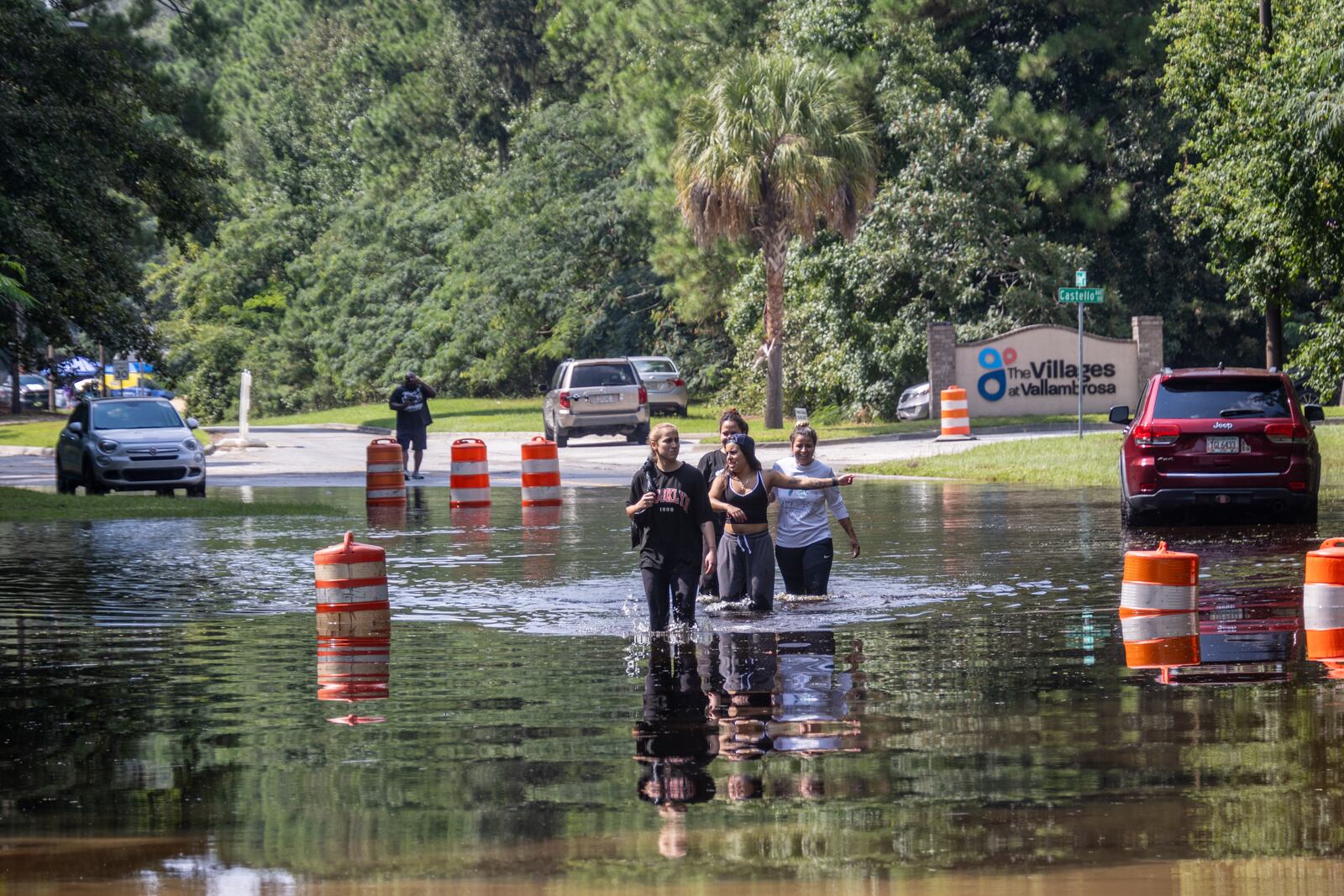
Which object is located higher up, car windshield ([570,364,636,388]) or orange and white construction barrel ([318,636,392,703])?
car windshield ([570,364,636,388])

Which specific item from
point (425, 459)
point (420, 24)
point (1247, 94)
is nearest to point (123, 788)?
point (1247, 94)

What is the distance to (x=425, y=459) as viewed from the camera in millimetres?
36625

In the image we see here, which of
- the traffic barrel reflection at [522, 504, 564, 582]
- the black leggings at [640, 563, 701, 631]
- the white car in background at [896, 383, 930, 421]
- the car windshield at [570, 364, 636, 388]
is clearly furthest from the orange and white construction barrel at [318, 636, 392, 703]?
the white car in background at [896, 383, 930, 421]

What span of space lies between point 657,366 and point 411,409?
2294cm

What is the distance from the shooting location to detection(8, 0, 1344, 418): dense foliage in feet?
90.8

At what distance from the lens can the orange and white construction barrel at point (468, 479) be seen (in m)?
24.5

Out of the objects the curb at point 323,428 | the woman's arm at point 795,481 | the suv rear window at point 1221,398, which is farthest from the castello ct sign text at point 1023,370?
the woman's arm at point 795,481

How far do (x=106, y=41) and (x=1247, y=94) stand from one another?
58.8 feet

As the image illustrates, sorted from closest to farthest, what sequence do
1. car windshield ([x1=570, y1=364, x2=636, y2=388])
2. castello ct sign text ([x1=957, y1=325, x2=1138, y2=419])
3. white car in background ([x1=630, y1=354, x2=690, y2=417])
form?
car windshield ([x1=570, y1=364, x2=636, y2=388])
castello ct sign text ([x1=957, y1=325, x2=1138, y2=419])
white car in background ([x1=630, y1=354, x2=690, y2=417])

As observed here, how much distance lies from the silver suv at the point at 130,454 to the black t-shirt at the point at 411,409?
3148 millimetres

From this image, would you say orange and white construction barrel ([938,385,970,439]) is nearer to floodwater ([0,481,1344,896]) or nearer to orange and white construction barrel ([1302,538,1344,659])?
floodwater ([0,481,1344,896])

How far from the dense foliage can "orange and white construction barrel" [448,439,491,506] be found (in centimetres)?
544

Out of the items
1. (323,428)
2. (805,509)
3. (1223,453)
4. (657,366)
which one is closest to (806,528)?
(805,509)

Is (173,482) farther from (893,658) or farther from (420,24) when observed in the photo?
(420,24)
